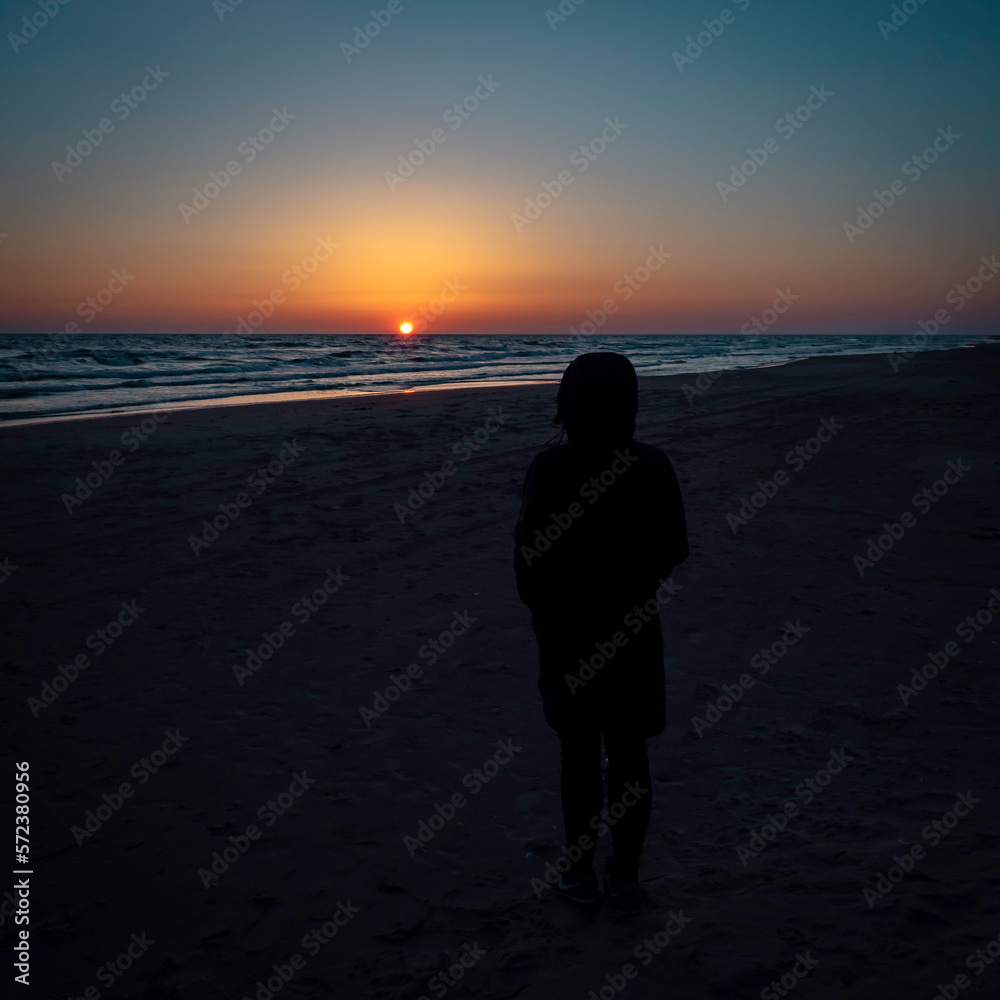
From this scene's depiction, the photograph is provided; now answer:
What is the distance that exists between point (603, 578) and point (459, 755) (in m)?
1.65

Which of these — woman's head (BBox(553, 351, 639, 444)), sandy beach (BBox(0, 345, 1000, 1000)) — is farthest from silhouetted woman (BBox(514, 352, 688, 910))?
sandy beach (BBox(0, 345, 1000, 1000))

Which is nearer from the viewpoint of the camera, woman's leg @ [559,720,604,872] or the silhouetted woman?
the silhouetted woman

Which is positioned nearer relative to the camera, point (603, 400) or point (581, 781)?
point (603, 400)

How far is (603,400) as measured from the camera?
88.2 inches

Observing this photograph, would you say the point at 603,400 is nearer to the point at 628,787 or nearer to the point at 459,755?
the point at 628,787

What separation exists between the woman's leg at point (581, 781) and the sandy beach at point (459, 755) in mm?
260

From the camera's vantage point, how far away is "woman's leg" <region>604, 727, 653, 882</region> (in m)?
2.45

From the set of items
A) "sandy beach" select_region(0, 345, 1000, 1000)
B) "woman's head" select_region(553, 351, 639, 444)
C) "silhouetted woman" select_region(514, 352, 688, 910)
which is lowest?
"sandy beach" select_region(0, 345, 1000, 1000)

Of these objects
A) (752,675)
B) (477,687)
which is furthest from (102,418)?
(752,675)

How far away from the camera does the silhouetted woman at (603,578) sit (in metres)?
2.25

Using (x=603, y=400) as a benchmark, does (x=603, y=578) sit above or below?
below

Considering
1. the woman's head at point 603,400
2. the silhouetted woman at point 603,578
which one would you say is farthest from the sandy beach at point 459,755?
the woman's head at point 603,400

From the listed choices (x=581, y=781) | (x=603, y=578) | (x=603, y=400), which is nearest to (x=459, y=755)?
(x=581, y=781)

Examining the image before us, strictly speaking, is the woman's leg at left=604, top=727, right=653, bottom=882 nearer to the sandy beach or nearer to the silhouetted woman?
the silhouetted woman
